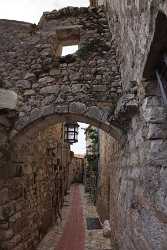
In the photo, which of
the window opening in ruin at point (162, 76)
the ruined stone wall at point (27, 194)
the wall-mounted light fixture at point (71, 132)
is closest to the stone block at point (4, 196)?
the ruined stone wall at point (27, 194)

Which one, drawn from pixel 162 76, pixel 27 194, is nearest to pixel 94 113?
pixel 162 76

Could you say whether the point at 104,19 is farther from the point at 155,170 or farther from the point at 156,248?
the point at 156,248

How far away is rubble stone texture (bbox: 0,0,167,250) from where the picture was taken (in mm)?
2137

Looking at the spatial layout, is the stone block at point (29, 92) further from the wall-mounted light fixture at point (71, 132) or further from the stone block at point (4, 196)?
the wall-mounted light fixture at point (71, 132)

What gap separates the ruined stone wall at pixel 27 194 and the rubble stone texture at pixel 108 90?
39mm

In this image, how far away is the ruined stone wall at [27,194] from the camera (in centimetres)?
371

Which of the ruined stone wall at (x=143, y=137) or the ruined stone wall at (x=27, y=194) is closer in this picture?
the ruined stone wall at (x=143, y=137)

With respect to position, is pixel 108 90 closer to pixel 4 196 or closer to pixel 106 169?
pixel 4 196

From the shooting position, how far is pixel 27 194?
461 centimetres

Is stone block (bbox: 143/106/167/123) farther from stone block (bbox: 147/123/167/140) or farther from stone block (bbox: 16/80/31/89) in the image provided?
stone block (bbox: 16/80/31/89)

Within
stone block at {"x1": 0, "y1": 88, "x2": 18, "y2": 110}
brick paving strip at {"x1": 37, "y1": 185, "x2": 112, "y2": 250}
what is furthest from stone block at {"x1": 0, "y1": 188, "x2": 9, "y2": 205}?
brick paving strip at {"x1": 37, "y1": 185, "x2": 112, "y2": 250}

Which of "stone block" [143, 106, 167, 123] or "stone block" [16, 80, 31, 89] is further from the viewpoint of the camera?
"stone block" [16, 80, 31, 89]

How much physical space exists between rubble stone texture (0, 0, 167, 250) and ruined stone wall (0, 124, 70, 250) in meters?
0.04

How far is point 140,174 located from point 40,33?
2.82 meters
